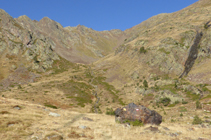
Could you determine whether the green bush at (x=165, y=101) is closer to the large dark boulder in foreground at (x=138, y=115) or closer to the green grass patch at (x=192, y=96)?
the green grass patch at (x=192, y=96)

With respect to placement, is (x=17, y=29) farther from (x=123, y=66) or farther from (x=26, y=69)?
(x=123, y=66)

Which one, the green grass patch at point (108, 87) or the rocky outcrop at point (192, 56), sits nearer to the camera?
the green grass patch at point (108, 87)

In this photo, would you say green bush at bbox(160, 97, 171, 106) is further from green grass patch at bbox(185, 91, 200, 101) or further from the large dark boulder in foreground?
the large dark boulder in foreground

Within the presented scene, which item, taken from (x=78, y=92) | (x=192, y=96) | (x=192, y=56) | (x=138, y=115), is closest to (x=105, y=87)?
(x=78, y=92)

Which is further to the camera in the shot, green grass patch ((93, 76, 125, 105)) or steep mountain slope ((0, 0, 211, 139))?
green grass patch ((93, 76, 125, 105))

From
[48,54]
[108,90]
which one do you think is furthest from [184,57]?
[48,54]

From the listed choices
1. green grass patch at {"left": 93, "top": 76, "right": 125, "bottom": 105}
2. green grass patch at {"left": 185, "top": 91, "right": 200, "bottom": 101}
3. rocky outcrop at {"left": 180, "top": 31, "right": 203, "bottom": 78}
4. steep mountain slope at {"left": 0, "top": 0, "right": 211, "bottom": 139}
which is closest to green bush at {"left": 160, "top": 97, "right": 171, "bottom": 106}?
steep mountain slope at {"left": 0, "top": 0, "right": 211, "bottom": 139}

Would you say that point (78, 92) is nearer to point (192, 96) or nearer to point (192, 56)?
point (192, 96)

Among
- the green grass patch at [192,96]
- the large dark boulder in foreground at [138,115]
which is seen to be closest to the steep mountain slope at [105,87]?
the green grass patch at [192,96]

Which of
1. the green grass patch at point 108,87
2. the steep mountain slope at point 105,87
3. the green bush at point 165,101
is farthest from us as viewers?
the green grass patch at point 108,87

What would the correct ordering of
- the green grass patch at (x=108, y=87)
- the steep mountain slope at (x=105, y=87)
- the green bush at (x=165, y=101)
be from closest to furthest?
1. the steep mountain slope at (x=105, y=87)
2. the green bush at (x=165, y=101)
3. the green grass patch at (x=108, y=87)

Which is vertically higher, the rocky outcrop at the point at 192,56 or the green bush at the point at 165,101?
the rocky outcrop at the point at 192,56

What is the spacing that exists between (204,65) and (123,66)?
54353mm

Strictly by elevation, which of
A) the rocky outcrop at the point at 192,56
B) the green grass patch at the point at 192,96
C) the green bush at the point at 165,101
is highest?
the rocky outcrop at the point at 192,56
